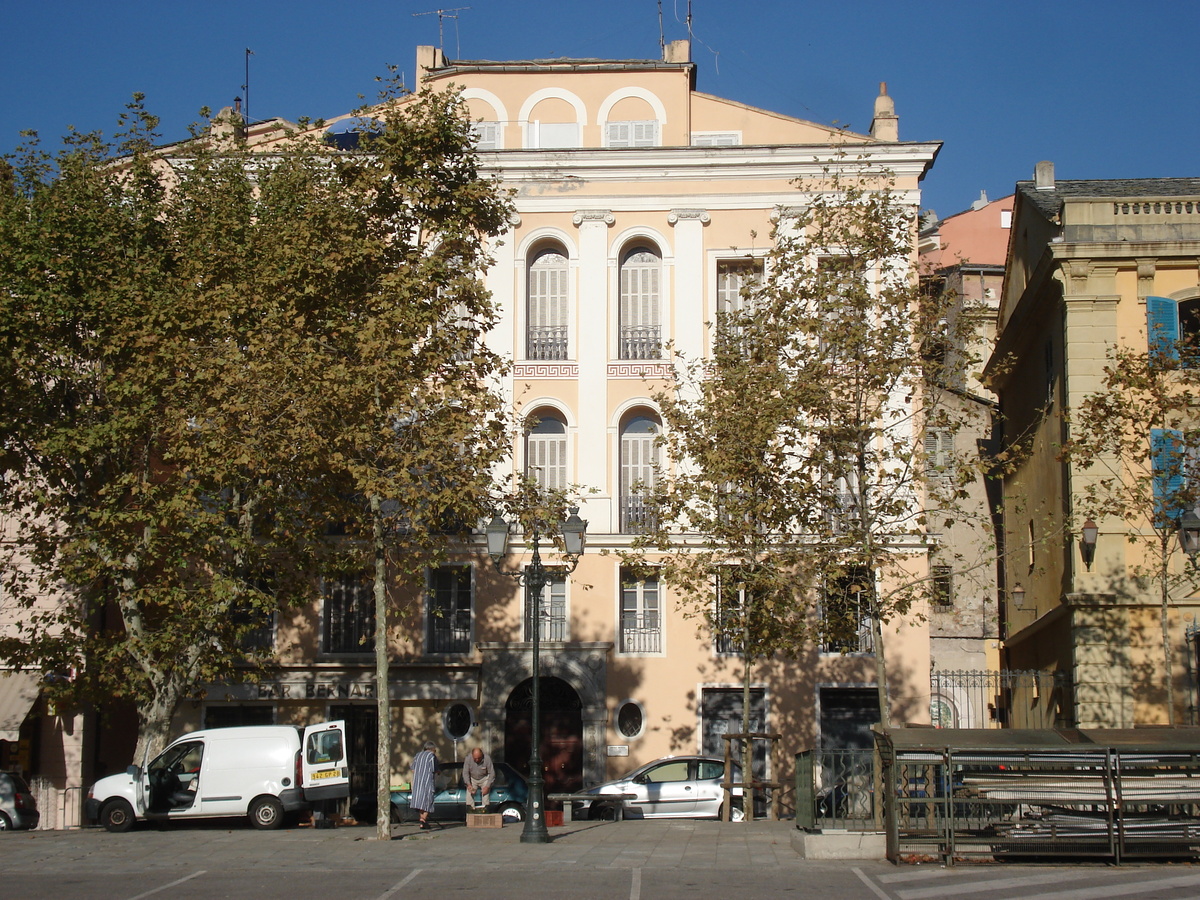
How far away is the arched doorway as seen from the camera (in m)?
30.0

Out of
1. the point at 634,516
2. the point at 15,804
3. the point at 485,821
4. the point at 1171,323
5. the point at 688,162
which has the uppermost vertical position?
the point at 688,162

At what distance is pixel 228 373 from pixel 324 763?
708cm

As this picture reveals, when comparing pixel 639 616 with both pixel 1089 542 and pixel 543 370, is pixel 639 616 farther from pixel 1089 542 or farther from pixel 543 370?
pixel 1089 542

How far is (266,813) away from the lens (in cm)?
2403

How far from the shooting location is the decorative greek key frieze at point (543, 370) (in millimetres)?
31500

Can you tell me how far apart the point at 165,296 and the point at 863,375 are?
12271mm

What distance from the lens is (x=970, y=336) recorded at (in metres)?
24.0

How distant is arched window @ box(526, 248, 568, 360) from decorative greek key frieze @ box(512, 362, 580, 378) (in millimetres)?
283

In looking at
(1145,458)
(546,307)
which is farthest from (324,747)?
(1145,458)

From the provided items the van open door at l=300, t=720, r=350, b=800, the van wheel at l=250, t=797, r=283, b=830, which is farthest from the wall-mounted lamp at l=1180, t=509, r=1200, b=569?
the van wheel at l=250, t=797, r=283, b=830

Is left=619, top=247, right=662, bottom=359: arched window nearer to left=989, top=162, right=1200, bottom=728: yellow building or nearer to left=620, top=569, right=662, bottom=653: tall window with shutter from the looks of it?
left=620, top=569, right=662, bottom=653: tall window with shutter

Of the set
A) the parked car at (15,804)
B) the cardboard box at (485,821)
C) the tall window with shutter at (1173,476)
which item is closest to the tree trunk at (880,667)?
the tall window with shutter at (1173,476)

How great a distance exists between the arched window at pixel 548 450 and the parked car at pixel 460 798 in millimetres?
6951

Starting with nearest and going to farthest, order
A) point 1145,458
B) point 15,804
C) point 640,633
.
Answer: point 1145,458 → point 15,804 → point 640,633
